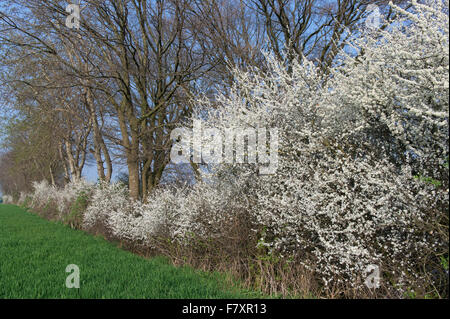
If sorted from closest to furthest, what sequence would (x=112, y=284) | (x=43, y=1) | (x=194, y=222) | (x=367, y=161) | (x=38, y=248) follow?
(x=367, y=161) < (x=112, y=284) < (x=194, y=222) < (x=38, y=248) < (x=43, y=1)

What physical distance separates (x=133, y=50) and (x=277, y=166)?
7.85m

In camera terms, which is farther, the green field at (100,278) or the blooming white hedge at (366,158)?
the green field at (100,278)

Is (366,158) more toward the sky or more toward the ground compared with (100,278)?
more toward the sky

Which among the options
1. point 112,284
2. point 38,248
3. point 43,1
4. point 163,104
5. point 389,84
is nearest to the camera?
point 389,84

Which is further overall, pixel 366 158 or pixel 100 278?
pixel 100 278

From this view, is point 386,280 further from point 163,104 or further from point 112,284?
point 163,104

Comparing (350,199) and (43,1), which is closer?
(350,199)

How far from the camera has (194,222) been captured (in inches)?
210

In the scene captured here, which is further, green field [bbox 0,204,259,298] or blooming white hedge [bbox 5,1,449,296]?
green field [bbox 0,204,259,298]

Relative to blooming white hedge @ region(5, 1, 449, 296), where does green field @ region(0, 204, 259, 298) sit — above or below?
below

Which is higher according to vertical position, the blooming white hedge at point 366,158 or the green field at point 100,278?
the blooming white hedge at point 366,158

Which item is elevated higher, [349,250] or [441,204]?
[441,204]
